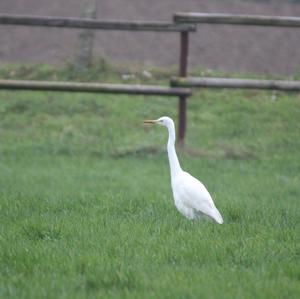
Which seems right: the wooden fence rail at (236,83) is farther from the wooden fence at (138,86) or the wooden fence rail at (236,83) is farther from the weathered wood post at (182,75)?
the weathered wood post at (182,75)

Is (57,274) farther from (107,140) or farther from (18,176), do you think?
(107,140)

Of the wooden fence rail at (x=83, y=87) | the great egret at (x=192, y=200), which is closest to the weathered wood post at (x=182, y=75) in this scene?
the wooden fence rail at (x=83, y=87)

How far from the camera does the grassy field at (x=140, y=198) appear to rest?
18.4 feet

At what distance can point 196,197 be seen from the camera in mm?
7879

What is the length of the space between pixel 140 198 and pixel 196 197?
1211 mm

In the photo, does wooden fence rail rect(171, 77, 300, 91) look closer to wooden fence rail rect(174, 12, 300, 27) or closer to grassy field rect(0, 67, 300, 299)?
wooden fence rail rect(174, 12, 300, 27)

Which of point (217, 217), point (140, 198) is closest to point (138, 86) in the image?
point (140, 198)

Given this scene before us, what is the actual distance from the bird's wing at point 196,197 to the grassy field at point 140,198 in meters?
0.18

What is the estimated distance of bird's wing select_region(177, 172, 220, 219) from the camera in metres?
7.78

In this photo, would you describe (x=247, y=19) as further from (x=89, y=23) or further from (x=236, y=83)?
(x=89, y=23)

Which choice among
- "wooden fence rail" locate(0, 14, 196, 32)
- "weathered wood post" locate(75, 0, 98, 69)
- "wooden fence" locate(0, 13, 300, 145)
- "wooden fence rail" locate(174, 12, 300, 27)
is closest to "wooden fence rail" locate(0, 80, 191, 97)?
"wooden fence" locate(0, 13, 300, 145)

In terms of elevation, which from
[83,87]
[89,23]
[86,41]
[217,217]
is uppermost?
[89,23]

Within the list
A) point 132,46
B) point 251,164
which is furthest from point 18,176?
point 132,46

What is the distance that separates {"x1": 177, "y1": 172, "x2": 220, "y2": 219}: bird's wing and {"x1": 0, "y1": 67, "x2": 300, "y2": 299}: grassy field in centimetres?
18
